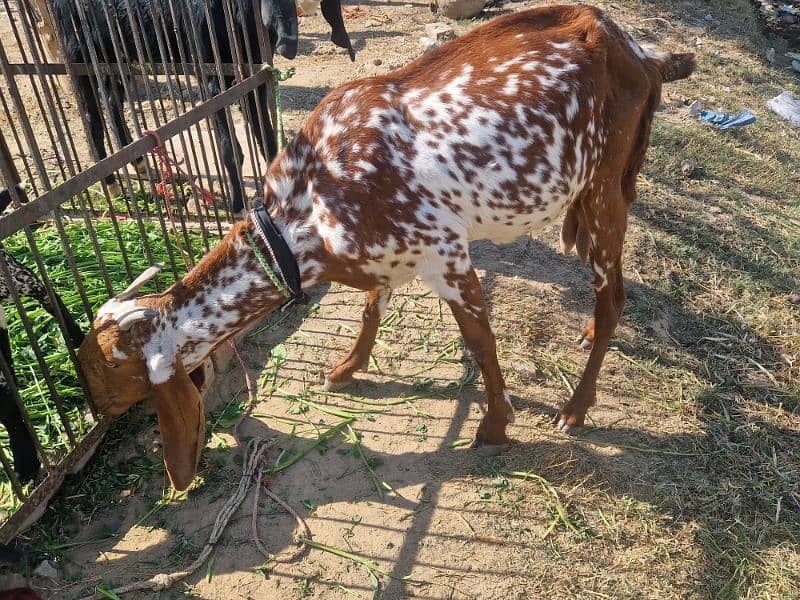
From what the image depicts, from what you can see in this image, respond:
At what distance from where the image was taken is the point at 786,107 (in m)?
7.20

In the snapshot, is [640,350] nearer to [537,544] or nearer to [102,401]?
[537,544]

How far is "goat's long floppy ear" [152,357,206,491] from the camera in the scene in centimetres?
267

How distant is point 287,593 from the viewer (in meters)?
2.65

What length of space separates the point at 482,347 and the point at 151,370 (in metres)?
1.49

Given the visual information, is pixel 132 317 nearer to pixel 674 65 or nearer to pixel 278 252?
pixel 278 252

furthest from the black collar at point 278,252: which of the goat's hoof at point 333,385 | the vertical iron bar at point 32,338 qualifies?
the goat's hoof at point 333,385

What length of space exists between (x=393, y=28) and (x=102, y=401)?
884 centimetres

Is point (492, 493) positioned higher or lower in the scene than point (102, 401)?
lower

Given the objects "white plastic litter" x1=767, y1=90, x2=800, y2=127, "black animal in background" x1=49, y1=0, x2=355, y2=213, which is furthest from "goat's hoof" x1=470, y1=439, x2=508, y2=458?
"white plastic litter" x1=767, y1=90, x2=800, y2=127

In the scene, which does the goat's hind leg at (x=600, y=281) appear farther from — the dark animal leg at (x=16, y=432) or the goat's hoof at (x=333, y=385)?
the dark animal leg at (x=16, y=432)

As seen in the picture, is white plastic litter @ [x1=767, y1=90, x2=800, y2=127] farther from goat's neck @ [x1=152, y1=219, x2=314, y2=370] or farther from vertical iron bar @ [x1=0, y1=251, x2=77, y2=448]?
vertical iron bar @ [x1=0, y1=251, x2=77, y2=448]

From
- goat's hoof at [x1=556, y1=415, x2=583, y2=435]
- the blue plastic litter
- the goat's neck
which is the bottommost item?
goat's hoof at [x1=556, y1=415, x2=583, y2=435]

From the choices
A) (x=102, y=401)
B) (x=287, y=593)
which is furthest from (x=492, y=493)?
(x=102, y=401)

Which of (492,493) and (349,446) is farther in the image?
(349,446)
